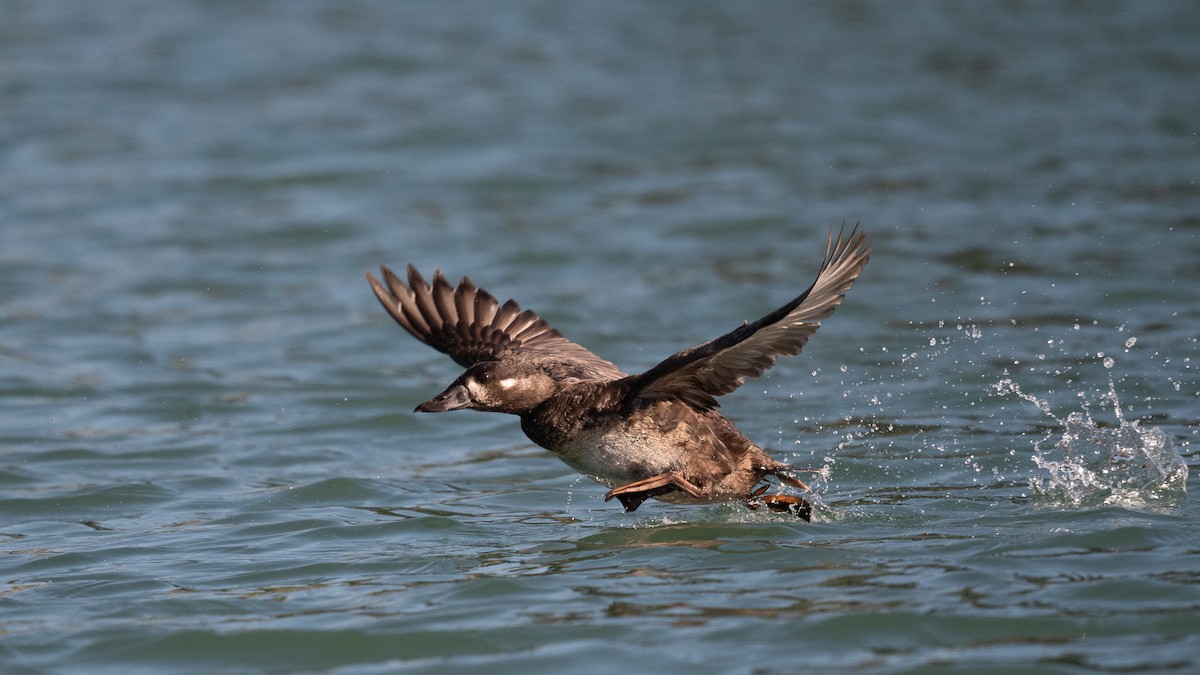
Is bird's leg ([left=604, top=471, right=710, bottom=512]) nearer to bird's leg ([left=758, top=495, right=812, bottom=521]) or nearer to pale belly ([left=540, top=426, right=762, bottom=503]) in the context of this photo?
pale belly ([left=540, top=426, right=762, bottom=503])

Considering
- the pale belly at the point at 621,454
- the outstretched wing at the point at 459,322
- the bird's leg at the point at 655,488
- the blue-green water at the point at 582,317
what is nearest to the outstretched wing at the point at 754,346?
the pale belly at the point at 621,454

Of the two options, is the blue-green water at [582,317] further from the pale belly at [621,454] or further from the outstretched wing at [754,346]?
the outstretched wing at [754,346]

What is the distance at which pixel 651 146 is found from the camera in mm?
14711

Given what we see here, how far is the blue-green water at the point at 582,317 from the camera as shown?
553 cm

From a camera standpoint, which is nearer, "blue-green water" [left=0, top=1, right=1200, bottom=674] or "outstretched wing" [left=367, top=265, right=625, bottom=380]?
"blue-green water" [left=0, top=1, right=1200, bottom=674]

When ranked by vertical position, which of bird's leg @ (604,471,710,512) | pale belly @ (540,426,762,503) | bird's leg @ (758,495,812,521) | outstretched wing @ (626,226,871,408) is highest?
A: outstretched wing @ (626,226,871,408)

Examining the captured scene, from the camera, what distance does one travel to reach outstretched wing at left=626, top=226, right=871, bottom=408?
554 cm

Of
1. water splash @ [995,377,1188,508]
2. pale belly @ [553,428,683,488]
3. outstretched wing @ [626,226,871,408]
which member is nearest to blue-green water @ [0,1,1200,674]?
water splash @ [995,377,1188,508]

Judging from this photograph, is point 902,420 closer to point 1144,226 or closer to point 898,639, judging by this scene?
point 898,639

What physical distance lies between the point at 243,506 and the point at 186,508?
11.4 inches

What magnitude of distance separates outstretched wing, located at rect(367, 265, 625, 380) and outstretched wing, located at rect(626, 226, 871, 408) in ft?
3.48

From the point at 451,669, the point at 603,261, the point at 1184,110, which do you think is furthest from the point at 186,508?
the point at 1184,110

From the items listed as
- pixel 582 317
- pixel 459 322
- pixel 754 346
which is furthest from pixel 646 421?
pixel 582 317

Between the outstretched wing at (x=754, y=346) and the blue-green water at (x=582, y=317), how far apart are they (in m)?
0.67
